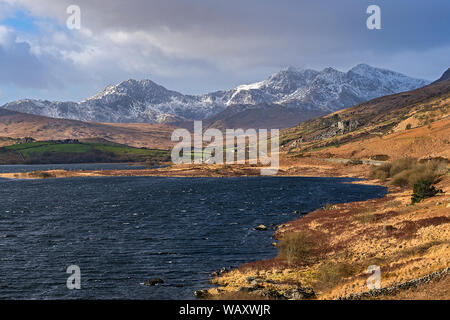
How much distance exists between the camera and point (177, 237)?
60438 mm

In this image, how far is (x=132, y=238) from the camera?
60000mm

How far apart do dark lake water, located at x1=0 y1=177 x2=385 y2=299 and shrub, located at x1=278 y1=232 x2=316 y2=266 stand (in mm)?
3192

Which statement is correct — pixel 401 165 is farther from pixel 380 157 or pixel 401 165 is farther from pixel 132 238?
pixel 132 238

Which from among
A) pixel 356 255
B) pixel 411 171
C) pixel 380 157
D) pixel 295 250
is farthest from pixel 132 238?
pixel 380 157

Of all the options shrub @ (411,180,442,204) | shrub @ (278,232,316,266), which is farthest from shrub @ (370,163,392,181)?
shrub @ (278,232,316,266)

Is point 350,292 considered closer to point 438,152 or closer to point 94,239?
point 94,239

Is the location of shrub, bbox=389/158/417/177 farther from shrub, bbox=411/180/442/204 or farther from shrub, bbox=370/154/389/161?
shrub, bbox=411/180/442/204

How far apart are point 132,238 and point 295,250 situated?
2717 centimetres

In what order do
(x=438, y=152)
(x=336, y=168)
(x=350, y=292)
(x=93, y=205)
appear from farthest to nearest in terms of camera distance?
(x=336, y=168), (x=438, y=152), (x=93, y=205), (x=350, y=292)

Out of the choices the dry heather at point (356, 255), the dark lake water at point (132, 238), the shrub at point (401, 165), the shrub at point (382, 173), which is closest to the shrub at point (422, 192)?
the dry heather at point (356, 255)

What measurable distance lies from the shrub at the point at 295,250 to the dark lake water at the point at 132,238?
319 centimetres
